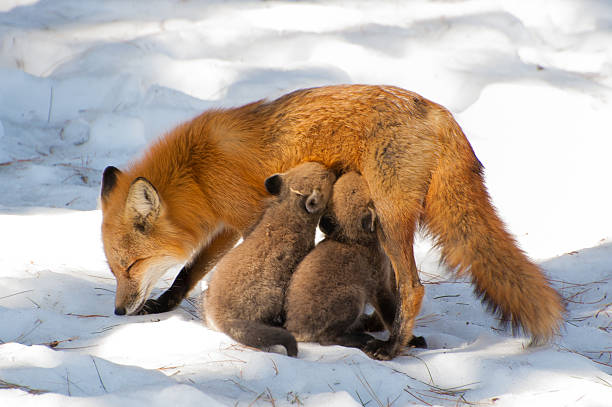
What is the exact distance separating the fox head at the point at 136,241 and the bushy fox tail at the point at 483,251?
196 cm

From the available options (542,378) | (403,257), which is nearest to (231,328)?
(403,257)

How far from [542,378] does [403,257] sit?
1.20m

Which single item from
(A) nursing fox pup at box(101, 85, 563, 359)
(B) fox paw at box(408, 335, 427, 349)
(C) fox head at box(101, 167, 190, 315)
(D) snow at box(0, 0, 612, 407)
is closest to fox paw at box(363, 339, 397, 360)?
(A) nursing fox pup at box(101, 85, 563, 359)

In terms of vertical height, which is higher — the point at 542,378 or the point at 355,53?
the point at 355,53

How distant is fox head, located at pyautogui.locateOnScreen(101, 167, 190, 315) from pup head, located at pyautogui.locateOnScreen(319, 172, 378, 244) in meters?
1.20

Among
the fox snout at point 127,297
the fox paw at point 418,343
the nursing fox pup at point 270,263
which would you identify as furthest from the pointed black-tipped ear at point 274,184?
the fox paw at point 418,343

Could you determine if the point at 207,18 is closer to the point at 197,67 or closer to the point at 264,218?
the point at 197,67

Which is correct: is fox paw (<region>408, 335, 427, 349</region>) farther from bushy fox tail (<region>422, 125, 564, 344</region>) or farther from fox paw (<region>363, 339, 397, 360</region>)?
bushy fox tail (<region>422, 125, 564, 344</region>)

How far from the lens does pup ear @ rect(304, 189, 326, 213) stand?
4.31 m

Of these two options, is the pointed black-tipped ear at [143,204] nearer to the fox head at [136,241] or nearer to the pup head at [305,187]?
the fox head at [136,241]

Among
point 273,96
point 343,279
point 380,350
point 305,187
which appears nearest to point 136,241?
point 305,187

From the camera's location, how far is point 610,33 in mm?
9828

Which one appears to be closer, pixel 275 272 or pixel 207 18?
pixel 275 272

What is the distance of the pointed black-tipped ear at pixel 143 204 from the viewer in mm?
4328
